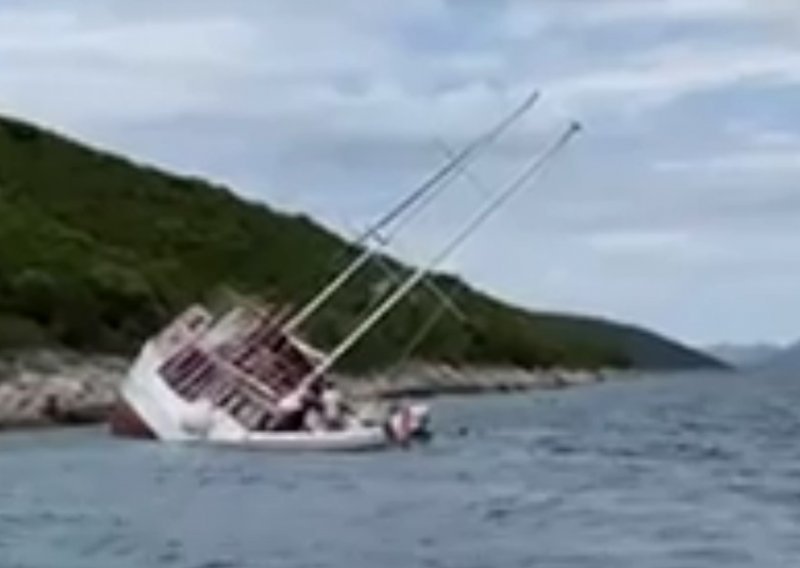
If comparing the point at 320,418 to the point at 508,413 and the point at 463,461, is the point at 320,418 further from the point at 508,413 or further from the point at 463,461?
the point at 508,413

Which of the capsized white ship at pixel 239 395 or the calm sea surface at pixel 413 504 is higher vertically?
the capsized white ship at pixel 239 395

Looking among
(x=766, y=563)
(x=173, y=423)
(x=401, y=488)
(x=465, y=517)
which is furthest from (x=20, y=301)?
(x=766, y=563)

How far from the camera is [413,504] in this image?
78000mm

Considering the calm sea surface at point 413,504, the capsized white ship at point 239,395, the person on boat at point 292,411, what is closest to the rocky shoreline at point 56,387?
the calm sea surface at point 413,504

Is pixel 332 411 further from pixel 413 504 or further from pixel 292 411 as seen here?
pixel 413 504

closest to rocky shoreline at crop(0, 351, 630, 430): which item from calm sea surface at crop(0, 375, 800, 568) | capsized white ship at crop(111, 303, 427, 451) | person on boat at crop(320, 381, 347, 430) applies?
calm sea surface at crop(0, 375, 800, 568)

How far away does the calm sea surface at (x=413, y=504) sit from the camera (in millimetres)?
60188

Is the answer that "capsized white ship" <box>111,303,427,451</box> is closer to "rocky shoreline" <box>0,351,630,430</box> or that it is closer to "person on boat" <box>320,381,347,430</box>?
"person on boat" <box>320,381,347,430</box>

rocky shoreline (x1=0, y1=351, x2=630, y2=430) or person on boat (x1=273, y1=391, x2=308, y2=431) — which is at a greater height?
rocky shoreline (x1=0, y1=351, x2=630, y2=430)

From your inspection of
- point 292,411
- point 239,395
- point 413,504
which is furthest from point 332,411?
point 413,504

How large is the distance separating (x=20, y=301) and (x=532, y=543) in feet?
415

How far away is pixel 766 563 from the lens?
190ft

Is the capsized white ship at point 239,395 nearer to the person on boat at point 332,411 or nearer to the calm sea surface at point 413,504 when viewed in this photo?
the person on boat at point 332,411

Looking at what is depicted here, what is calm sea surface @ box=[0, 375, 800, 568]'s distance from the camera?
197 feet
